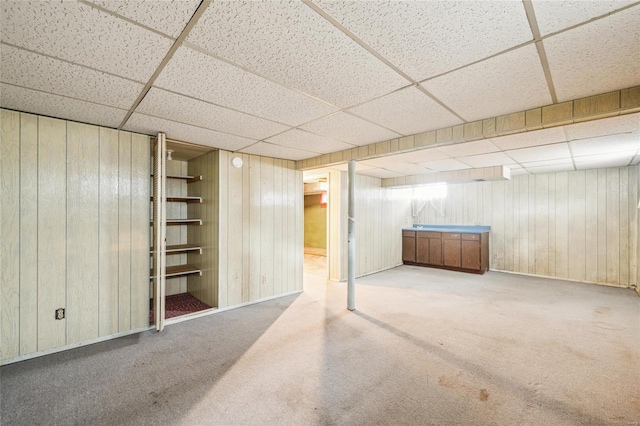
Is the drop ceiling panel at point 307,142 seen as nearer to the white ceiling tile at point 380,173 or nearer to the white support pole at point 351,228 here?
the white support pole at point 351,228

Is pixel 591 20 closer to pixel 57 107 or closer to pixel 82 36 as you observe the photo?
pixel 82 36

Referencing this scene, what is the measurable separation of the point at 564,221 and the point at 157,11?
706 centimetres

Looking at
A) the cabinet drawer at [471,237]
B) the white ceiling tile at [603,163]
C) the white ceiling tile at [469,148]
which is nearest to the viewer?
the white ceiling tile at [469,148]

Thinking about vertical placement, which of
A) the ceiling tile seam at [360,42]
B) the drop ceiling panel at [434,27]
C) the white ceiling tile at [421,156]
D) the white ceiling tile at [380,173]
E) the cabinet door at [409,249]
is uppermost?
the ceiling tile seam at [360,42]

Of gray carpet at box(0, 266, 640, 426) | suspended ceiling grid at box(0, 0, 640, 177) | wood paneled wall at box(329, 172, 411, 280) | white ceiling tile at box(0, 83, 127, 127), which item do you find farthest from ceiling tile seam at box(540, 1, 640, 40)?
wood paneled wall at box(329, 172, 411, 280)

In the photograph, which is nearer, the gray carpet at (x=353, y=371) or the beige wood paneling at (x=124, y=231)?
the gray carpet at (x=353, y=371)

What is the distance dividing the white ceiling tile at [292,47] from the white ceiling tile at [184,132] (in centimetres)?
144

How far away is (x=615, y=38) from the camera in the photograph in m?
1.38

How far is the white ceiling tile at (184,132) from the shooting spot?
264 cm

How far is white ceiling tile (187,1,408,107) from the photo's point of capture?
1226mm

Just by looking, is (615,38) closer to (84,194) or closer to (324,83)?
(324,83)

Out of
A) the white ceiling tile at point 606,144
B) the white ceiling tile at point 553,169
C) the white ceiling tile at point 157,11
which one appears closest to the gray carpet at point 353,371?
the white ceiling tile at point 606,144

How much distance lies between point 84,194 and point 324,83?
103 inches

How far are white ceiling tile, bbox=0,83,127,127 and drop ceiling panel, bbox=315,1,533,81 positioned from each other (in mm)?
2187
